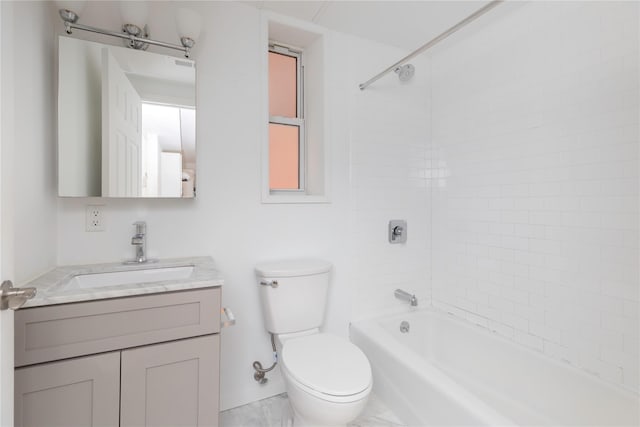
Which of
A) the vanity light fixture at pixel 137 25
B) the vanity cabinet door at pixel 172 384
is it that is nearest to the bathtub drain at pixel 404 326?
the vanity cabinet door at pixel 172 384

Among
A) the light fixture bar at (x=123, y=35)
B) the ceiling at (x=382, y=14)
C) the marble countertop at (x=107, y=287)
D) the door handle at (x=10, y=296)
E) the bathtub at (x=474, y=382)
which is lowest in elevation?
the bathtub at (x=474, y=382)

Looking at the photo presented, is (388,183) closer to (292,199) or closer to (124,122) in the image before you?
(292,199)

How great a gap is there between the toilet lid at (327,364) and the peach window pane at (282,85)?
4.81 ft

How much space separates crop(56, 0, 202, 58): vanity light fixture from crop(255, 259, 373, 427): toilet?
1212 millimetres

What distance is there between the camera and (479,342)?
1854mm

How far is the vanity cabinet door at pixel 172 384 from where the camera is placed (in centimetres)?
108

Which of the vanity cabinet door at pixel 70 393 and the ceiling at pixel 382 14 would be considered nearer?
the vanity cabinet door at pixel 70 393

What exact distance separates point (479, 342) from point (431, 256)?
2.13 feet

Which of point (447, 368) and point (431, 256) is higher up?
point (431, 256)

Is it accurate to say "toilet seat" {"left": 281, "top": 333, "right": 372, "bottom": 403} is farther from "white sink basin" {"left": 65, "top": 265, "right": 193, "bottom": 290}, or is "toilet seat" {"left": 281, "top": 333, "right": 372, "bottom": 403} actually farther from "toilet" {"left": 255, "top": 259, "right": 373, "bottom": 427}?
"white sink basin" {"left": 65, "top": 265, "right": 193, "bottom": 290}

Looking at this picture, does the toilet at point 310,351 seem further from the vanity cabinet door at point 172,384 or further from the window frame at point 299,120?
the window frame at point 299,120

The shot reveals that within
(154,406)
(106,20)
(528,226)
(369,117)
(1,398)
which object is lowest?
(154,406)

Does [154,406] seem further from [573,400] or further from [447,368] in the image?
[573,400]

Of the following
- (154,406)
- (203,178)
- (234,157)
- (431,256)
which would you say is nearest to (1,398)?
(154,406)
